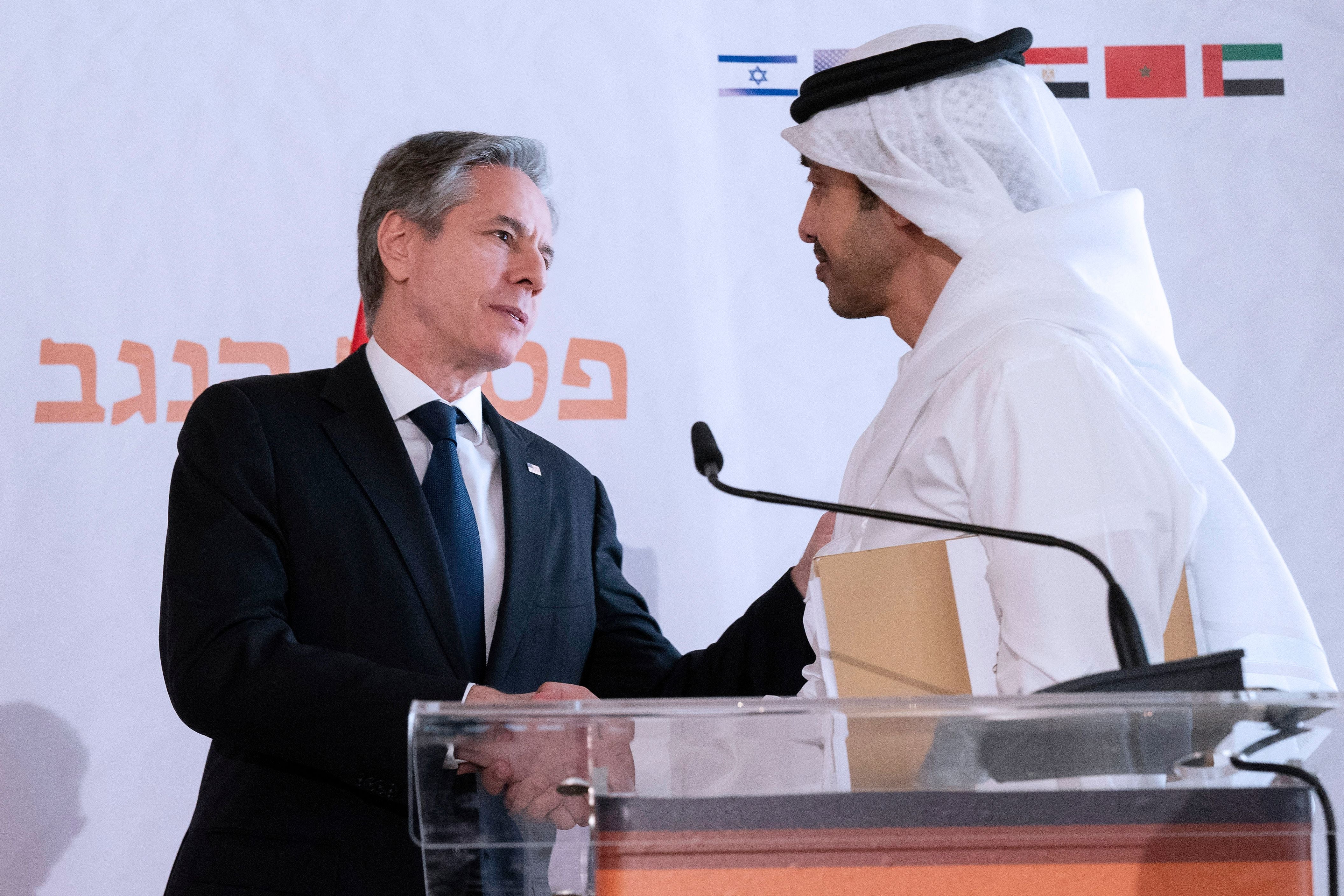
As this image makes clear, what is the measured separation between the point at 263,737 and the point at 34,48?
1.77 m

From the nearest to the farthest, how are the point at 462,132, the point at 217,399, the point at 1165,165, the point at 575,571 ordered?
the point at 217,399 < the point at 575,571 < the point at 462,132 < the point at 1165,165

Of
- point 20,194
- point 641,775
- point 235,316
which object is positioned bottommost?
point 641,775

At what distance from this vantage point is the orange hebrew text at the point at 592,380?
2562 millimetres

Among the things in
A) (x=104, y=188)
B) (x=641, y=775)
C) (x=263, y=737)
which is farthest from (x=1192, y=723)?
(x=104, y=188)

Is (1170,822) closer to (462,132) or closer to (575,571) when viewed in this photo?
(575,571)

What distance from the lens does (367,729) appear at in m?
1.52

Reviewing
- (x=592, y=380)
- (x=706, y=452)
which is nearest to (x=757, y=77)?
(x=592, y=380)

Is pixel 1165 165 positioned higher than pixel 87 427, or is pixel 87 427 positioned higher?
pixel 1165 165

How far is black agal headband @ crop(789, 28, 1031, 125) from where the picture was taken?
1531 mm

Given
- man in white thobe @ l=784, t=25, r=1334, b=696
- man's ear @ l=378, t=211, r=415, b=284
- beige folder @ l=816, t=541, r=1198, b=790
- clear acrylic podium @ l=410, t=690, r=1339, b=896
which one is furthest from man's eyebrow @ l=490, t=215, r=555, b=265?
clear acrylic podium @ l=410, t=690, r=1339, b=896

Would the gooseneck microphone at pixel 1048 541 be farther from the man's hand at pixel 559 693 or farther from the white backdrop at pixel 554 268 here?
the white backdrop at pixel 554 268

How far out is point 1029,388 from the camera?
124 centimetres

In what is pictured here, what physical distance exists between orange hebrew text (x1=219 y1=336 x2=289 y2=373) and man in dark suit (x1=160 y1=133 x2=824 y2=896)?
427 millimetres

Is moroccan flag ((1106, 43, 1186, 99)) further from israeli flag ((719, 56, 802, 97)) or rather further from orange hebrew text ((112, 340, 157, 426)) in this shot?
orange hebrew text ((112, 340, 157, 426))
